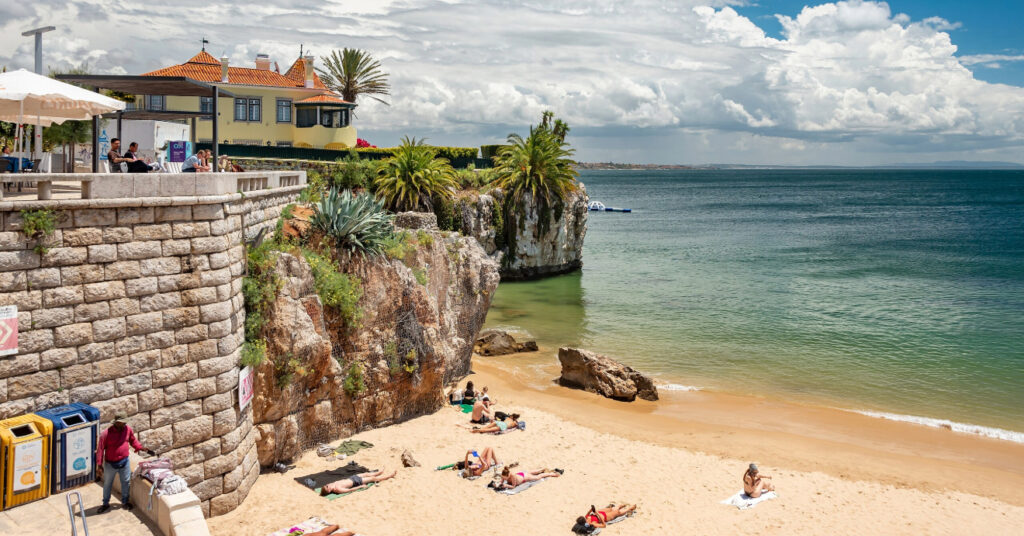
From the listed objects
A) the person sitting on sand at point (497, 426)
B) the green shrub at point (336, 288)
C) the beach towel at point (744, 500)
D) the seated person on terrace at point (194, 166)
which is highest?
the seated person on terrace at point (194, 166)

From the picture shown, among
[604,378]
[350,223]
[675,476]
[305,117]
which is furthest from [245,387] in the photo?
[305,117]

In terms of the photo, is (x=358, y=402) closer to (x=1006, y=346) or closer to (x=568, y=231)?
(x=1006, y=346)

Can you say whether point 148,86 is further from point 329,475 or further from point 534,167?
point 534,167

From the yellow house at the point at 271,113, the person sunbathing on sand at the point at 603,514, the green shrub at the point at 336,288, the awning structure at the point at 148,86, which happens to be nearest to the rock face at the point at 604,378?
the person sunbathing on sand at the point at 603,514

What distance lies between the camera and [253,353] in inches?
536

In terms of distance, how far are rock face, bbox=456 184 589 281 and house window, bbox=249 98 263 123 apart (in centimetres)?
1243

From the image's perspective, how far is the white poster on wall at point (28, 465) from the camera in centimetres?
994

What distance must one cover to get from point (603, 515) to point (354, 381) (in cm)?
617

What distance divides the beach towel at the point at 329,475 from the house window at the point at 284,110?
30.8m

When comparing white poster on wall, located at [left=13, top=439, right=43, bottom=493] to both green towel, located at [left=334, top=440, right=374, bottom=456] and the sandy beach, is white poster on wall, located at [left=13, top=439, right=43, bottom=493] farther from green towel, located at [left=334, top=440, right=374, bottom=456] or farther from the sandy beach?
green towel, located at [left=334, top=440, right=374, bottom=456]

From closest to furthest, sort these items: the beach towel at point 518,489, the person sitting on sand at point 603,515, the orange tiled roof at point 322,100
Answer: the person sitting on sand at point 603,515 → the beach towel at point 518,489 → the orange tiled roof at point 322,100

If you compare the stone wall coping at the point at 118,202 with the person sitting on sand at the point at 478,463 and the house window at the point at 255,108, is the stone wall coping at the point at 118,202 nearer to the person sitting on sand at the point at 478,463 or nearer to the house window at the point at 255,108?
the person sitting on sand at the point at 478,463

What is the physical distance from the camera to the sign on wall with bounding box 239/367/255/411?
13156 mm

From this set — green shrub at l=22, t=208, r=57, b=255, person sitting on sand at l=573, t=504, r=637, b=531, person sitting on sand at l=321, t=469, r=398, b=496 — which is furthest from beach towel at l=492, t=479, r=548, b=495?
green shrub at l=22, t=208, r=57, b=255
